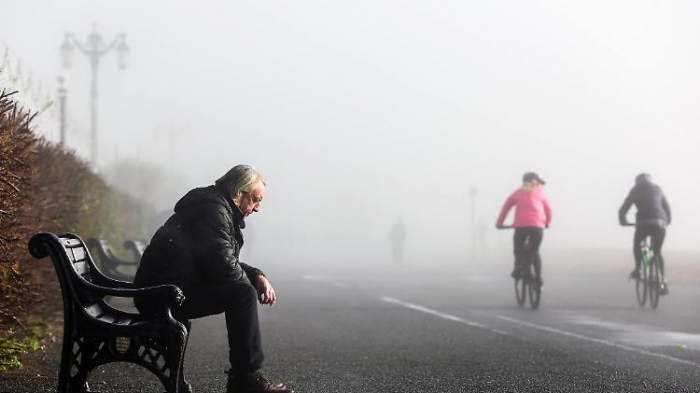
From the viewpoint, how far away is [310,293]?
20.4 meters

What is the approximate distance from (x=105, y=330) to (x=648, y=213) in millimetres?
12078

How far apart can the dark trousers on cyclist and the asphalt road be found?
729mm

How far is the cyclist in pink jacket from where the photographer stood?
15.4 metres

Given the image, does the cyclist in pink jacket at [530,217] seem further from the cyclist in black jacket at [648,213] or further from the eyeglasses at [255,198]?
the eyeglasses at [255,198]

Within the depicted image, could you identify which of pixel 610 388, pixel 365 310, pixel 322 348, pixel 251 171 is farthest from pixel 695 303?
pixel 251 171

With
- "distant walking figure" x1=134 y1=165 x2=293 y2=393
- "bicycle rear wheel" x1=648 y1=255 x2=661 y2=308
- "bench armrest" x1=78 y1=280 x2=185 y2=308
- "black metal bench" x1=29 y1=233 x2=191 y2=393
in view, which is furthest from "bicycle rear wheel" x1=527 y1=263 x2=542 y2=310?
"bench armrest" x1=78 y1=280 x2=185 y2=308

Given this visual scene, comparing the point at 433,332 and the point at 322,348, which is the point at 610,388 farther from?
the point at 433,332

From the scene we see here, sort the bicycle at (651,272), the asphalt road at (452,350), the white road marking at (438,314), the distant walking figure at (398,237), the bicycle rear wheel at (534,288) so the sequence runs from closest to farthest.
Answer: the asphalt road at (452,350), the white road marking at (438,314), the bicycle rear wheel at (534,288), the bicycle at (651,272), the distant walking figure at (398,237)

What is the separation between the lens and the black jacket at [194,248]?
5.57m

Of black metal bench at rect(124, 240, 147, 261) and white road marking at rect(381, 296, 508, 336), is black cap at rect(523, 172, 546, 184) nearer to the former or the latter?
white road marking at rect(381, 296, 508, 336)

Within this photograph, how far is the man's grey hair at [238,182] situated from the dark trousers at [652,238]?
35.5ft

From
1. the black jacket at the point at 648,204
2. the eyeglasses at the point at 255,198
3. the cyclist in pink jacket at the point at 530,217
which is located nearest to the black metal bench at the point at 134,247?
the cyclist in pink jacket at the point at 530,217

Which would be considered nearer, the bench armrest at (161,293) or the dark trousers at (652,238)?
the bench armrest at (161,293)

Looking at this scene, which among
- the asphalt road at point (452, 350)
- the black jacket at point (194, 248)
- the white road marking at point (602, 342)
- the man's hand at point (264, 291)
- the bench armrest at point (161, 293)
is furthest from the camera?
the white road marking at point (602, 342)
